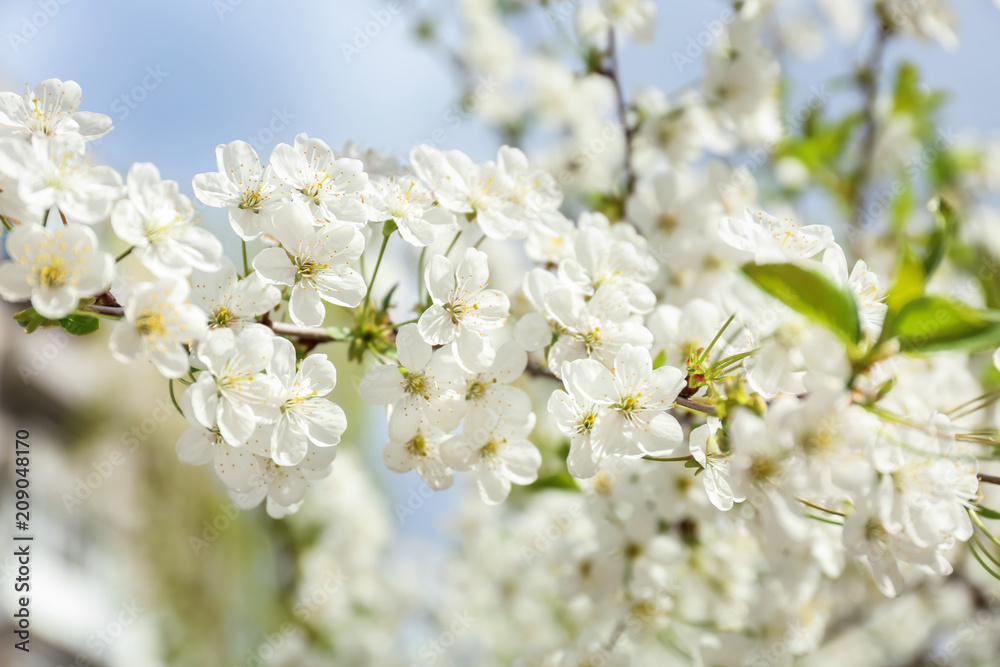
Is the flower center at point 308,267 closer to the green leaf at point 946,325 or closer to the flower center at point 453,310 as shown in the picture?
the flower center at point 453,310

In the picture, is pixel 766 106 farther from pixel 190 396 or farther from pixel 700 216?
pixel 190 396

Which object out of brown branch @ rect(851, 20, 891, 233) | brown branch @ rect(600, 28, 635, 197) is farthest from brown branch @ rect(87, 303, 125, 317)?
brown branch @ rect(851, 20, 891, 233)

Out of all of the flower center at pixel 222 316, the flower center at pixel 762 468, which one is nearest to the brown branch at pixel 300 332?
the flower center at pixel 222 316

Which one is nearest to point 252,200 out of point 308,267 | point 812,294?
point 308,267

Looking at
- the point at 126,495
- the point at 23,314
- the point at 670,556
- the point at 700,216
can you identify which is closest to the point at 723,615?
the point at 670,556

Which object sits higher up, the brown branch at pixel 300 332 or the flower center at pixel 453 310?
the flower center at pixel 453 310

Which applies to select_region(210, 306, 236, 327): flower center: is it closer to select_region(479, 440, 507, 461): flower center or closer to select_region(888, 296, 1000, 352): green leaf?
select_region(479, 440, 507, 461): flower center
